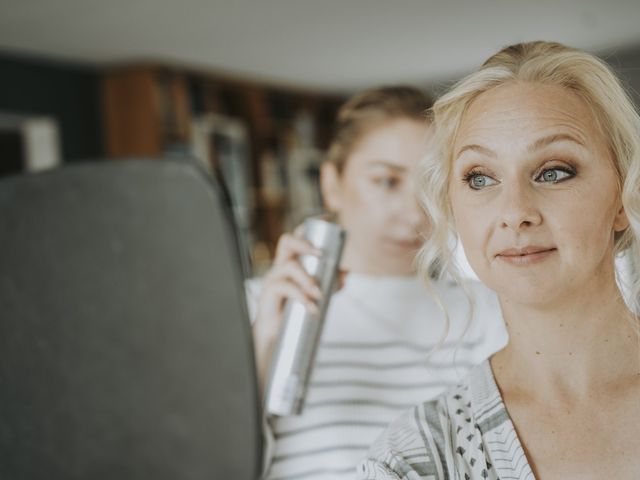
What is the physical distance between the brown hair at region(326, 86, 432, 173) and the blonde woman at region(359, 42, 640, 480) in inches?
24.8

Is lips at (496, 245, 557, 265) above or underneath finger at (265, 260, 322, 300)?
above

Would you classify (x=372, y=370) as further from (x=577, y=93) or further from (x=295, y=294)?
(x=577, y=93)

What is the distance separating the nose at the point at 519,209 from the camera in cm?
76

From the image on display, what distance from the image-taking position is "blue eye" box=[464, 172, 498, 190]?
82cm

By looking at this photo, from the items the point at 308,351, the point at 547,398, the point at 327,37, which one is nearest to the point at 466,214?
the point at 547,398

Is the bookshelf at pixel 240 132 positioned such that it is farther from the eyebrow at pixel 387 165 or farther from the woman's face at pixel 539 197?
the woman's face at pixel 539 197

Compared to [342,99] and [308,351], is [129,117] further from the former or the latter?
[308,351]

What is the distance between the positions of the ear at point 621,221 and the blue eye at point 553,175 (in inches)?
3.5

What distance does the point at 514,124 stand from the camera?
2.60ft

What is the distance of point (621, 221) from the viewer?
0.83m

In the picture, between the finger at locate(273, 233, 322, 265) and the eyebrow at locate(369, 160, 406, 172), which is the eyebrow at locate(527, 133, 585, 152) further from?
the eyebrow at locate(369, 160, 406, 172)

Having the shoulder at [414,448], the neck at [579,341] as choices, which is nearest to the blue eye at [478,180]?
the neck at [579,341]

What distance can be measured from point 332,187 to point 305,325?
639 millimetres

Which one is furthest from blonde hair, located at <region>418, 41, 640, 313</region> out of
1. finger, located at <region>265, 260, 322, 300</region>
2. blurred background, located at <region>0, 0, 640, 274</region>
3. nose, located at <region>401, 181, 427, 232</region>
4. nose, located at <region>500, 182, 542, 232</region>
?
blurred background, located at <region>0, 0, 640, 274</region>
